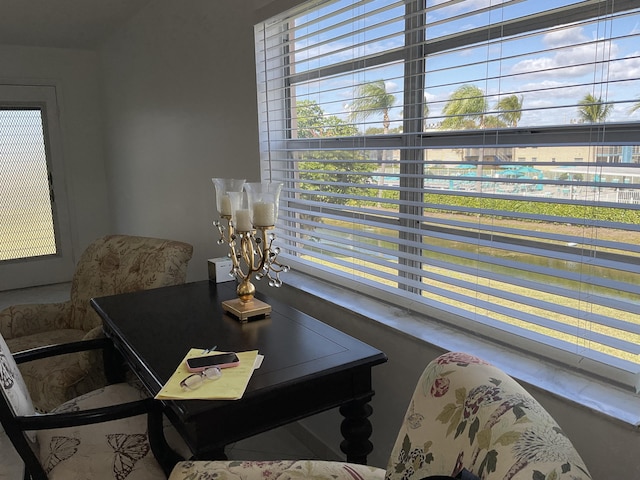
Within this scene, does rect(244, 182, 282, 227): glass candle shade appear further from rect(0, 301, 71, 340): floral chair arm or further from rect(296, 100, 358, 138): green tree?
rect(0, 301, 71, 340): floral chair arm

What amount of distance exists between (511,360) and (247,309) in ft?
2.82

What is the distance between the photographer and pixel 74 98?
4.84m

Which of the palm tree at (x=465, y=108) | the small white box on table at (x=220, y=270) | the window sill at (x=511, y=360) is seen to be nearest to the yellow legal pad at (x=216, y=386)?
the window sill at (x=511, y=360)

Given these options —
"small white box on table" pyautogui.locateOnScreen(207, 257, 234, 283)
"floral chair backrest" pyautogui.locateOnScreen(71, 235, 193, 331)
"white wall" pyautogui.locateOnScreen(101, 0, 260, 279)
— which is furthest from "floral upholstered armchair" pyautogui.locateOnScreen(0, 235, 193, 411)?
"white wall" pyautogui.locateOnScreen(101, 0, 260, 279)

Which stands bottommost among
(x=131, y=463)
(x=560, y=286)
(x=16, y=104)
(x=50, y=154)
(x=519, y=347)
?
(x=131, y=463)

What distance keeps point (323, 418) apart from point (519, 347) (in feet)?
3.26

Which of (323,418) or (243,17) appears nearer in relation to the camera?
(323,418)

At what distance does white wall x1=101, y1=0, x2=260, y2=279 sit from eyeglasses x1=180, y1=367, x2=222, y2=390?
137 cm

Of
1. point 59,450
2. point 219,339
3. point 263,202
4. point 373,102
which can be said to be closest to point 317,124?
point 373,102

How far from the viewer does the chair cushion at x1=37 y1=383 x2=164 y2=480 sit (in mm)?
1444

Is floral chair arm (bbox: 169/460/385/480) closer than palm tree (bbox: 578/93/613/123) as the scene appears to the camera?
Yes

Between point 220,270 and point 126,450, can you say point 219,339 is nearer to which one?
point 126,450

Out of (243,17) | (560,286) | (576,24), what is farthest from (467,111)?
(243,17)

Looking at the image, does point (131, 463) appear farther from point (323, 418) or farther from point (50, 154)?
point (50, 154)
